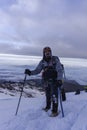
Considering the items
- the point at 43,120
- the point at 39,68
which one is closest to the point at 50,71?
the point at 39,68

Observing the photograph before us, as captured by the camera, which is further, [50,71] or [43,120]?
[50,71]

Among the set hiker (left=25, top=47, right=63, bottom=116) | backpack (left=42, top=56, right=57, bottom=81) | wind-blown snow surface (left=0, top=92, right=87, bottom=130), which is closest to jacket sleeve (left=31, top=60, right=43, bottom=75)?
hiker (left=25, top=47, right=63, bottom=116)

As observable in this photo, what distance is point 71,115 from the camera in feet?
32.3

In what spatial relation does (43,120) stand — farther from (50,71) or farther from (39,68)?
(39,68)

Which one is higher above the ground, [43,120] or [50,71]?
[50,71]

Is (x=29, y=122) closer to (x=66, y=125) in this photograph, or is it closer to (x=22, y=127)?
(x=22, y=127)

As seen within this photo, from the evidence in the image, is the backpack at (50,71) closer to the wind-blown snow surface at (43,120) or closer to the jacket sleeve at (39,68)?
the jacket sleeve at (39,68)

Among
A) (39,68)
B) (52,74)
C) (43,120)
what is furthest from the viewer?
(39,68)

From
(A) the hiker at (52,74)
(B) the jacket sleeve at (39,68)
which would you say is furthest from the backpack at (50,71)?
(B) the jacket sleeve at (39,68)

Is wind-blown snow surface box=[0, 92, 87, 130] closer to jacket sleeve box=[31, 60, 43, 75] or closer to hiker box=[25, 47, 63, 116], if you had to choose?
hiker box=[25, 47, 63, 116]

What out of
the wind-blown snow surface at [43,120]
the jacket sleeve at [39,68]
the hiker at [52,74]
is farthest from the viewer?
the jacket sleeve at [39,68]

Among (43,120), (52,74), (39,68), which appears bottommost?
(43,120)

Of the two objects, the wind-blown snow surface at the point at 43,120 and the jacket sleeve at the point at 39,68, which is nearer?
the wind-blown snow surface at the point at 43,120

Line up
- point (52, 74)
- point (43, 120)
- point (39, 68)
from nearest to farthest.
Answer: point (43, 120) → point (52, 74) → point (39, 68)
